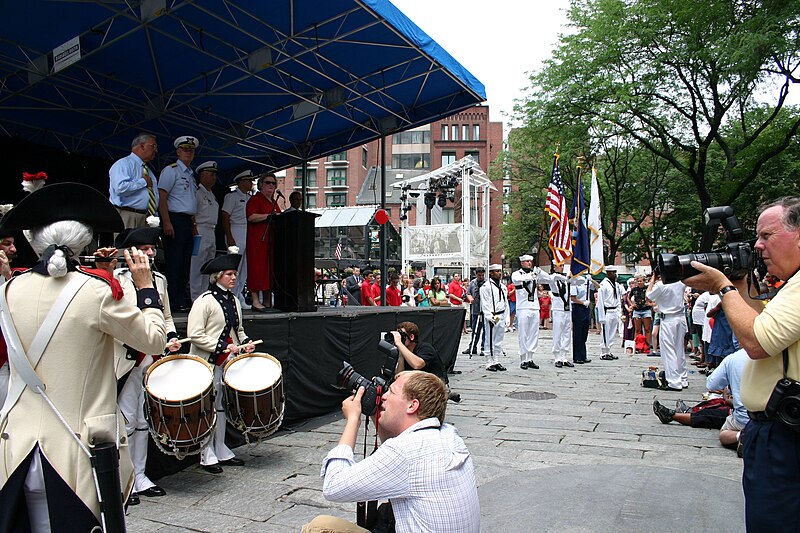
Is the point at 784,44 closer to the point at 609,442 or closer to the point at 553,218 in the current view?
the point at 553,218

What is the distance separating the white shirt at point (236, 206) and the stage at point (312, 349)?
1915mm

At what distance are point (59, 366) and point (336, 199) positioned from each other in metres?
60.2

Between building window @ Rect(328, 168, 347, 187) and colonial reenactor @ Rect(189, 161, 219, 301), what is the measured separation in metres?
52.9

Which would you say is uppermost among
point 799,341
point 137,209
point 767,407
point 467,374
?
point 137,209

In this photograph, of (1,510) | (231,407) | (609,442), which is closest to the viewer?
(1,510)

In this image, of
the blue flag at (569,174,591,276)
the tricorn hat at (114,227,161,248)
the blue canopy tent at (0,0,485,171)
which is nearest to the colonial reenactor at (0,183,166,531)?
the tricorn hat at (114,227,161,248)

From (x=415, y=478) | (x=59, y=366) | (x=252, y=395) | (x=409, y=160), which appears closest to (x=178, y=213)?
(x=252, y=395)

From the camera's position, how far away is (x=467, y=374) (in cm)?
1320

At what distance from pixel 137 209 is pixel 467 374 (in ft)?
26.4

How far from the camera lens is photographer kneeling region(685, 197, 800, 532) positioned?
250 cm

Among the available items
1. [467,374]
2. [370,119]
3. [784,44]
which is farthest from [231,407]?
[784,44]

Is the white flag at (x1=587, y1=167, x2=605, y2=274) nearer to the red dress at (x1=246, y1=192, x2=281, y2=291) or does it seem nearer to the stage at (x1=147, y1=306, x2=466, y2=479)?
the stage at (x1=147, y1=306, x2=466, y2=479)

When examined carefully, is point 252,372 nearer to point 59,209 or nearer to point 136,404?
point 136,404

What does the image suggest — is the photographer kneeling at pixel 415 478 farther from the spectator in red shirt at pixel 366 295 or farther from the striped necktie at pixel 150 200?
the spectator in red shirt at pixel 366 295
